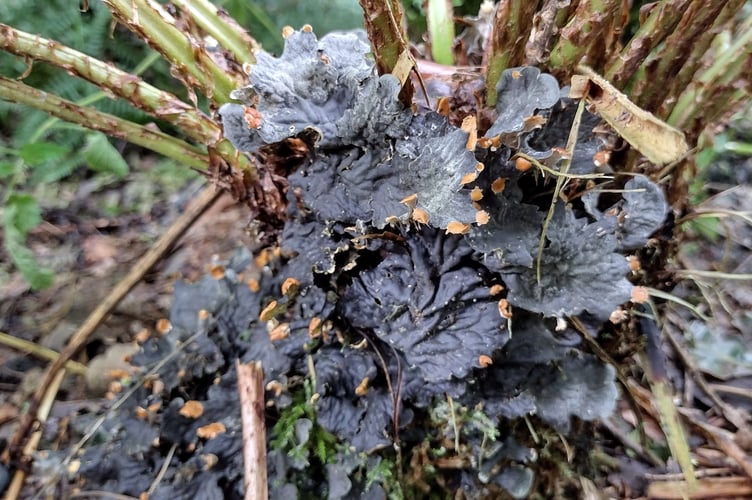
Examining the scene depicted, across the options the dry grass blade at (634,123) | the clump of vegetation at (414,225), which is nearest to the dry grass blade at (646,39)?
the clump of vegetation at (414,225)

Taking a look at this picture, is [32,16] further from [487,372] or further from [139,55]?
[487,372]

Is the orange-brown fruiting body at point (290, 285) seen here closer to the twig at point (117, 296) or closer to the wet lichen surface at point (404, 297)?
the wet lichen surface at point (404, 297)

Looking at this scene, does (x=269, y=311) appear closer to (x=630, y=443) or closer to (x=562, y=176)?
(x=562, y=176)

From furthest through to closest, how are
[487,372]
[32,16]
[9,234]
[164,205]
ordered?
[164,205] < [32,16] < [9,234] < [487,372]

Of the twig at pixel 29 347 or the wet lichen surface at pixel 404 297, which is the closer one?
the wet lichen surface at pixel 404 297

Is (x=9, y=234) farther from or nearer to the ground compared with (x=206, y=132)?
farther from the ground

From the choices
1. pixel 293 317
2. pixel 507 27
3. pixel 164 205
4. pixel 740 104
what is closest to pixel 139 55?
pixel 164 205
